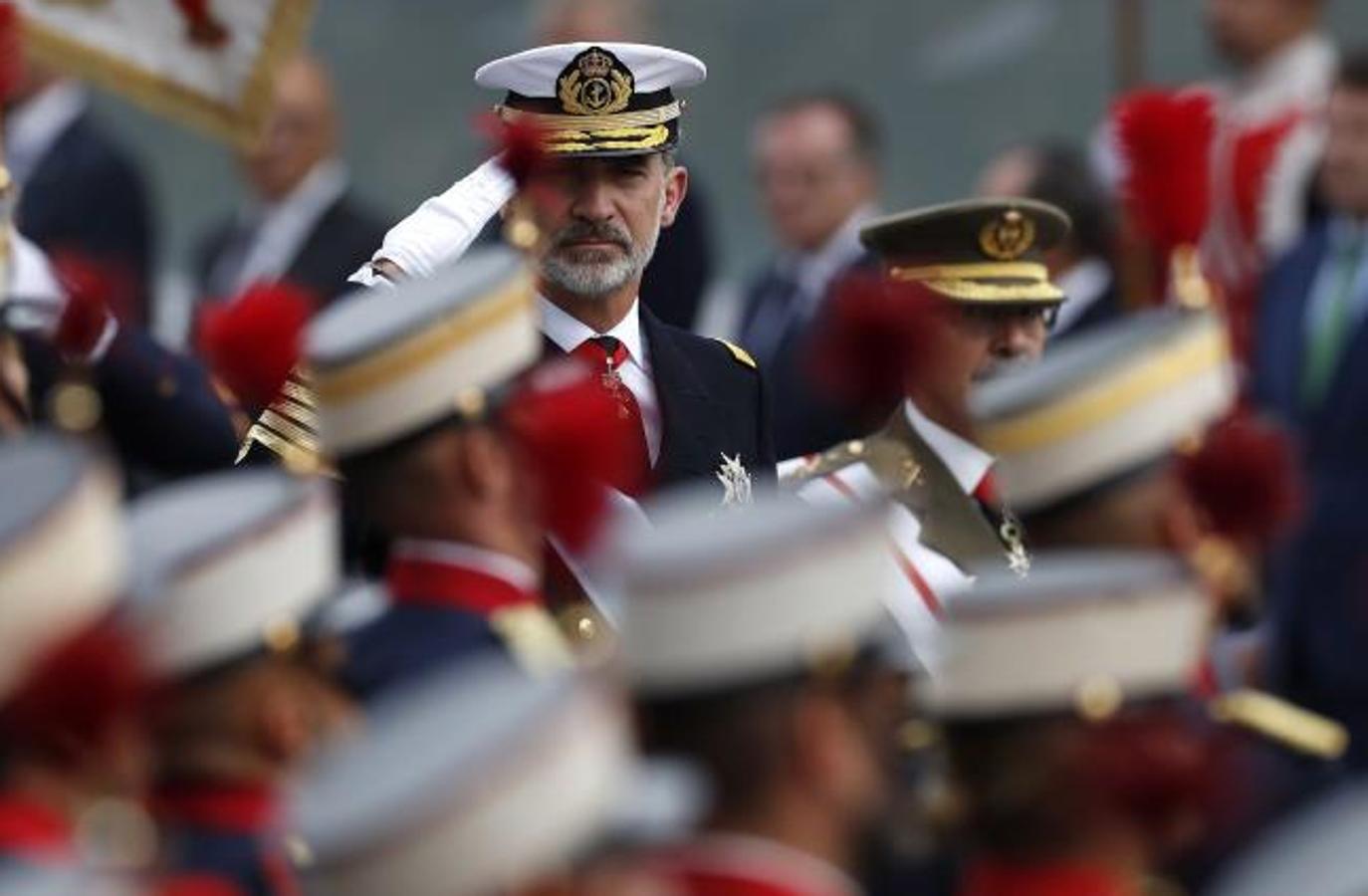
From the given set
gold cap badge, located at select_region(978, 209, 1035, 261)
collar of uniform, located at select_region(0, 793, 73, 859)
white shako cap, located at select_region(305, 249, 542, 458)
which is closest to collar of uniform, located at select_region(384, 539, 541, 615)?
white shako cap, located at select_region(305, 249, 542, 458)

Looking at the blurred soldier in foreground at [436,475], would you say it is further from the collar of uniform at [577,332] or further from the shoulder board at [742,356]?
the shoulder board at [742,356]

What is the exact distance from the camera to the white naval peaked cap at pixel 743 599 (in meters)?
4.59

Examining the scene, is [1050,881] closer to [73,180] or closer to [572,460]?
[572,460]

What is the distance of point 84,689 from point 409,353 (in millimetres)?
1353

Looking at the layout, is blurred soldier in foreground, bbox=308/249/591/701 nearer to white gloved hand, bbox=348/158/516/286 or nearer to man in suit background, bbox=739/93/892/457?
white gloved hand, bbox=348/158/516/286

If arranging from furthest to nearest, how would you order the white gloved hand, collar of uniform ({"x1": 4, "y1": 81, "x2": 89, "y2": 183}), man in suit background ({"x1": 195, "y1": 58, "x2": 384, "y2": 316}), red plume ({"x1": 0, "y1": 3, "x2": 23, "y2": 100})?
man in suit background ({"x1": 195, "y1": 58, "x2": 384, "y2": 316}) < collar of uniform ({"x1": 4, "y1": 81, "x2": 89, "y2": 183}) < the white gloved hand < red plume ({"x1": 0, "y1": 3, "x2": 23, "y2": 100})

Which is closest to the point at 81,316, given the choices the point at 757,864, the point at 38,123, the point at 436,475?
the point at 436,475

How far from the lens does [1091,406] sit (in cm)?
559

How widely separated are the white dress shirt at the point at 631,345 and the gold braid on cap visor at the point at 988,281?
2.01 feet

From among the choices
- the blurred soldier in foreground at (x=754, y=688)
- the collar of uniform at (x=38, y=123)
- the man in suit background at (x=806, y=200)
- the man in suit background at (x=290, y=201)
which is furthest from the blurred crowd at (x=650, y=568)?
the man in suit background at (x=290, y=201)

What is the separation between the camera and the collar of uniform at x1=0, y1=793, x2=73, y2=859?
457 cm

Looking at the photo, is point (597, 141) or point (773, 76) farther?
point (773, 76)

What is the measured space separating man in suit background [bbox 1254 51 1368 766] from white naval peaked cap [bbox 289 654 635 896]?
417 centimetres

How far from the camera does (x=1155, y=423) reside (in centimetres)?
561
